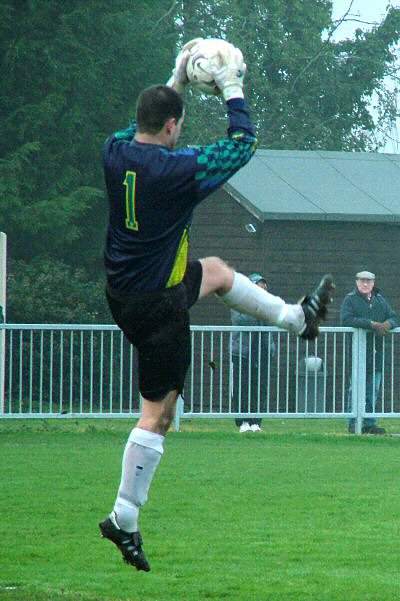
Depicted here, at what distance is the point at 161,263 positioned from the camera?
705 cm

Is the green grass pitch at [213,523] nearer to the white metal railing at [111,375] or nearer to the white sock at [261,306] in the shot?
the white metal railing at [111,375]

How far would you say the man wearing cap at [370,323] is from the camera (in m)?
18.6

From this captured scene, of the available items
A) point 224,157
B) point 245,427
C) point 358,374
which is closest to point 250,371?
point 245,427

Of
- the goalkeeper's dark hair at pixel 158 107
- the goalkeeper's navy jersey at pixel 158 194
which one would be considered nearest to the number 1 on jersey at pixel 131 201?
the goalkeeper's navy jersey at pixel 158 194

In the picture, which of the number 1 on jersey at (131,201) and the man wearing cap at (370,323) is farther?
the man wearing cap at (370,323)

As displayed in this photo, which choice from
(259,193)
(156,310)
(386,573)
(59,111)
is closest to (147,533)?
(386,573)

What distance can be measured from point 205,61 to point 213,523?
154 inches

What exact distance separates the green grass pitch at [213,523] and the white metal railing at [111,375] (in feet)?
3.96

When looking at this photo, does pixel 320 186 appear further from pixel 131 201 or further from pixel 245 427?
pixel 131 201

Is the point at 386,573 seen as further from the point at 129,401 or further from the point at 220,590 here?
the point at 129,401

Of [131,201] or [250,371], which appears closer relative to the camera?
[131,201]

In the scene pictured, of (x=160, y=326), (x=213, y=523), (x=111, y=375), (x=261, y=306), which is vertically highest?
(x=261, y=306)

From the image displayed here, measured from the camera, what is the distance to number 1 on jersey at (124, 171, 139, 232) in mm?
6922

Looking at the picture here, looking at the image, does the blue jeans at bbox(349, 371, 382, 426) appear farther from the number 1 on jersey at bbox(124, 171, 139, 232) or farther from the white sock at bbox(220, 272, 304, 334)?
the number 1 on jersey at bbox(124, 171, 139, 232)
